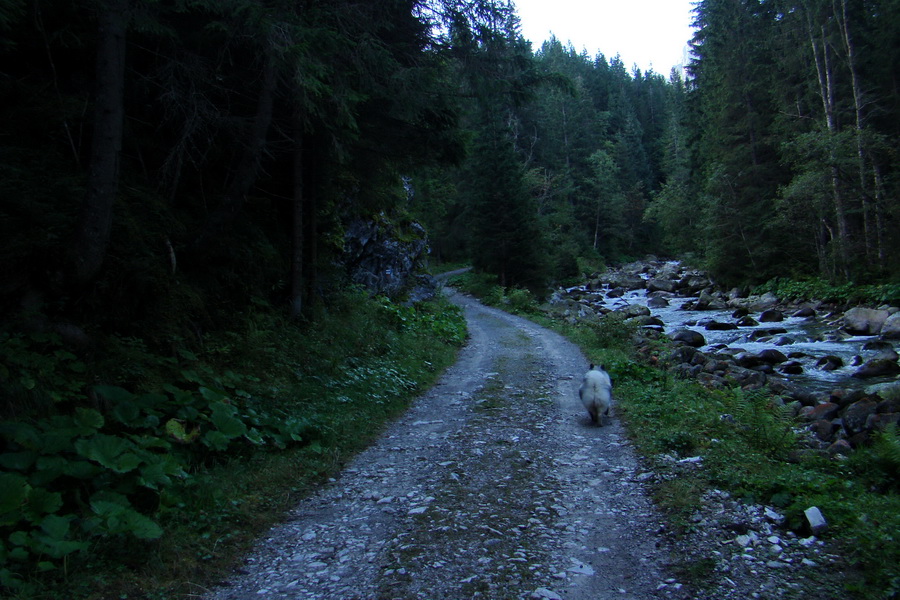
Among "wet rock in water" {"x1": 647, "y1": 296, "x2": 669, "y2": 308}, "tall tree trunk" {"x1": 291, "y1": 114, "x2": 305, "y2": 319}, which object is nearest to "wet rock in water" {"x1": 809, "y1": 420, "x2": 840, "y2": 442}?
"tall tree trunk" {"x1": 291, "y1": 114, "x2": 305, "y2": 319}

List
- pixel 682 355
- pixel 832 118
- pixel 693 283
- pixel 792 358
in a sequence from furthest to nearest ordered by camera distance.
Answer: pixel 693 283 → pixel 832 118 → pixel 682 355 → pixel 792 358

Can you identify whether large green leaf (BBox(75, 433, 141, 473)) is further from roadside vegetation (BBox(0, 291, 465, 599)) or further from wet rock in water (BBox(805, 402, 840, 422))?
wet rock in water (BBox(805, 402, 840, 422))

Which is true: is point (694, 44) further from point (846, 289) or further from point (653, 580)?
point (653, 580)

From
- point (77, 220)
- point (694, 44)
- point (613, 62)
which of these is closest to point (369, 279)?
point (77, 220)

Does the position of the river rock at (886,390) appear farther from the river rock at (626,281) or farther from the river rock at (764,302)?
the river rock at (626,281)

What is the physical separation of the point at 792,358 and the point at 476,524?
14.9m

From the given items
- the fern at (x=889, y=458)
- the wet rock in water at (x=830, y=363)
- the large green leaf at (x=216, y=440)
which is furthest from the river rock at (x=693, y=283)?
the large green leaf at (x=216, y=440)

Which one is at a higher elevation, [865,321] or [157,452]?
[157,452]

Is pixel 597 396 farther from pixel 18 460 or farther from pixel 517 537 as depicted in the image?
pixel 18 460

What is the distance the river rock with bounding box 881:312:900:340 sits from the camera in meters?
16.7

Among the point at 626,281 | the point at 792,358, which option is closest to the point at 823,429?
the point at 792,358

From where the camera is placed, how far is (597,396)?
7.81 metres

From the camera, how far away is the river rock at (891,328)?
1667 cm

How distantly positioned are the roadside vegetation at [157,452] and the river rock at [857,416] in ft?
25.4
